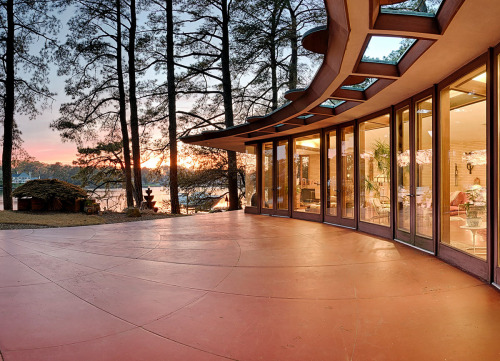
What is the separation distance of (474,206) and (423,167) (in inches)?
A: 49.6

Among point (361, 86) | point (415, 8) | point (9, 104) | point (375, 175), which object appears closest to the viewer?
point (415, 8)

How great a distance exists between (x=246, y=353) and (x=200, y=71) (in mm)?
13637

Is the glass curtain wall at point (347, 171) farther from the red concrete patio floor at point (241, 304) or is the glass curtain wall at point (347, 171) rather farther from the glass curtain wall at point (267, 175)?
the glass curtain wall at point (267, 175)

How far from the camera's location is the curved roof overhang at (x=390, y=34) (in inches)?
113

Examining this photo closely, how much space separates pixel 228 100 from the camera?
14.2 meters

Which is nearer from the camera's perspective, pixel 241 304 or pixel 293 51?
pixel 241 304

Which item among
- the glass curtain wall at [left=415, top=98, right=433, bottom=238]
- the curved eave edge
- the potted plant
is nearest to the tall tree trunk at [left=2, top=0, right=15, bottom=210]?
the curved eave edge

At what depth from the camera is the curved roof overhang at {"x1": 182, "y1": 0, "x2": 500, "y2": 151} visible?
2.87 meters

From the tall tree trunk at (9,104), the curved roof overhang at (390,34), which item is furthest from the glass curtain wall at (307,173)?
the tall tree trunk at (9,104)

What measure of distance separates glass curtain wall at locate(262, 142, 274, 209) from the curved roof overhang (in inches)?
162

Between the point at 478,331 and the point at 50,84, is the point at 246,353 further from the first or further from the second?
the point at 50,84

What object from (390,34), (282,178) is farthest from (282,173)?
(390,34)

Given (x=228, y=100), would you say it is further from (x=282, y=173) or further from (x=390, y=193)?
(x=390, y=193)

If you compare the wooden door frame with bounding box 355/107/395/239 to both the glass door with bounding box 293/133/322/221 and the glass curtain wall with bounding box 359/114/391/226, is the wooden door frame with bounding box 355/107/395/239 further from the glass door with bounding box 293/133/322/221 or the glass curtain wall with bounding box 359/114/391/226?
the glass door with bounding box 293/133/322/221
